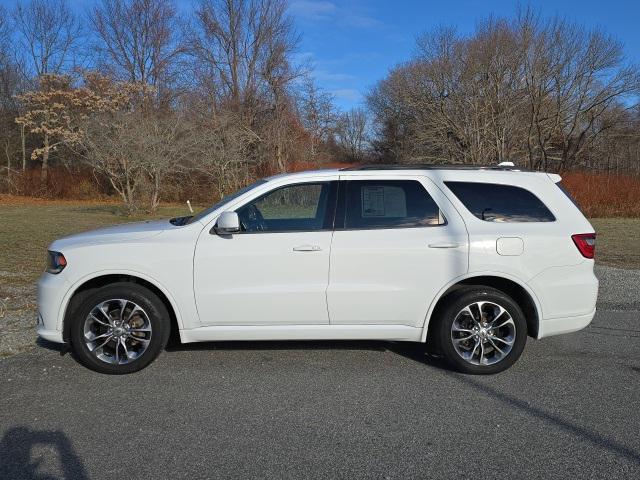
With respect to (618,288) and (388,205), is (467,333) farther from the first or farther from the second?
(618,288)

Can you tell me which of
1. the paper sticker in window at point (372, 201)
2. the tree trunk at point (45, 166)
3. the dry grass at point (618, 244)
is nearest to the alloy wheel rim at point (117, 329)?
the paper sticker in window at point (372, 201)

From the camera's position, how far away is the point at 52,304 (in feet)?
14.4

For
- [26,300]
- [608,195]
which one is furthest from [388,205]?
[608,195]

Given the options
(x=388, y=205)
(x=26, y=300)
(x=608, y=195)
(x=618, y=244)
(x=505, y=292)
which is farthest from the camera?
(x=608, y=195)

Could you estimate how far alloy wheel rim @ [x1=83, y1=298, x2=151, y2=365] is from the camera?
4410 mm

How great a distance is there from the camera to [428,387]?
4180 millimetres

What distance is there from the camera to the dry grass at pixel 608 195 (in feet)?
71.7

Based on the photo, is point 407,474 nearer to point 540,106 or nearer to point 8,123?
point 540,106

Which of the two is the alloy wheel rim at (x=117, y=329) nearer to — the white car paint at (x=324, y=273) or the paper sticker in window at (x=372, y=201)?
the white car paint at (x=324, y=273)

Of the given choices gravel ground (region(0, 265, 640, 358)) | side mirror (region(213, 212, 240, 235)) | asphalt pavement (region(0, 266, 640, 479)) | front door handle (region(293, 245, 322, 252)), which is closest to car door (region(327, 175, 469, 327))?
front door handle (region(293, 245, 322, 252))

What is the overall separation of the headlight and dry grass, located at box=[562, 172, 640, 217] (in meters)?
21.9

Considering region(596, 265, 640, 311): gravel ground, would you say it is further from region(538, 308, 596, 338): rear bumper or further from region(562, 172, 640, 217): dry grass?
region(562, 172, 640, 217): dry grass

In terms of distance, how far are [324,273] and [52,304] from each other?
92.7 inches

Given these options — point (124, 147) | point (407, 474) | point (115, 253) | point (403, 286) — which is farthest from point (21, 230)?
point (407, 474)
